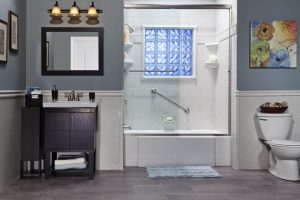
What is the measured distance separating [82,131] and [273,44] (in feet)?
8.16

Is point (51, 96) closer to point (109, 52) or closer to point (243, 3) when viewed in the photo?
point (109, 52)

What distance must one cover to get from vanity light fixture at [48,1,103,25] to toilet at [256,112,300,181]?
2.26 m

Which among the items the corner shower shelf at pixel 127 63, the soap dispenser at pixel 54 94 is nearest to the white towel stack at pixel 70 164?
the soap dispenser at pixel 54 94

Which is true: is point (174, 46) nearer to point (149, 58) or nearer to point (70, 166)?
point (149, 58)

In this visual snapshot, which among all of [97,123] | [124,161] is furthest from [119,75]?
[124,161]

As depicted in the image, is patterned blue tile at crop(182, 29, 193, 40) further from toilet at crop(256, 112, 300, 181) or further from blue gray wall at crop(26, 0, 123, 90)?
toilet at crop(256, 112, 300, 181)

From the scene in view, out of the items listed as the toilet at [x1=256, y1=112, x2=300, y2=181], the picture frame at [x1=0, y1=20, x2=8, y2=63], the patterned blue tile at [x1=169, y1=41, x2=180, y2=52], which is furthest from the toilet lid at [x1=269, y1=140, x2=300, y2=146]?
the picture frame at [x1=0, y1=20, x2=8, y2=63]

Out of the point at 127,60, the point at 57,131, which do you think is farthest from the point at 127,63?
the point at 57,131

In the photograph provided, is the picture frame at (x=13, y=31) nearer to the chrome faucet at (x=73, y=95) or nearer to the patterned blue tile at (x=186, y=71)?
the chrome faucet at (x=73, y=95)

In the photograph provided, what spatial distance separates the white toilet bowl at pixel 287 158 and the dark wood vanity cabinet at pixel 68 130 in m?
2.02

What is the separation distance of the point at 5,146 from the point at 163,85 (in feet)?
8.48

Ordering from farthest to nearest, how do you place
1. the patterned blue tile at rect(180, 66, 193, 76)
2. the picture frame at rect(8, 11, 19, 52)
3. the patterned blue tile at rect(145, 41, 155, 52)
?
the patterned blue tile at rect(180, 66, 193, 76)
the patterned blue tile at rect(145, 41, 155, 52)
the picture frame at rect(8, 11, 19, 52)

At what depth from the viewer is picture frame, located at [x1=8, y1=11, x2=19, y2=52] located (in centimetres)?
419

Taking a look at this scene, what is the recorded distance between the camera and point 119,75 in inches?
196
